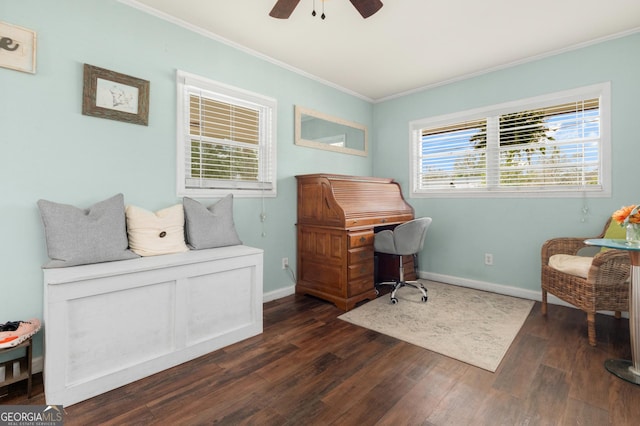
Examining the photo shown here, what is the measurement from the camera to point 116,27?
227 centimetres

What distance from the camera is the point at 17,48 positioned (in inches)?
74.2

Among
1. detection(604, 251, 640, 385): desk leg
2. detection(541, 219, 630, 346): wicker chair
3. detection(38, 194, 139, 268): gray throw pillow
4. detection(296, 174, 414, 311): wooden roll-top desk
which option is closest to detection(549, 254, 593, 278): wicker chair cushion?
detection(541, 219, 630, 346): wicker chair

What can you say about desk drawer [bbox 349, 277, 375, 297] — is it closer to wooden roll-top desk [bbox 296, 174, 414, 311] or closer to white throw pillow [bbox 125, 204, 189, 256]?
wooden roll-top desk [bbox 296, 174, 414, 311]

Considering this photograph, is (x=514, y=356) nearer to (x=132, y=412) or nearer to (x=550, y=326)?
(x=550, y=326)

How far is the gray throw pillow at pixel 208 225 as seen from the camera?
2480 millimetres

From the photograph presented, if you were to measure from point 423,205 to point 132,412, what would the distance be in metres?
3.65

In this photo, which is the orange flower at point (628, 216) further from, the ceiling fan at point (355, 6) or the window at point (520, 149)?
the ceiling fan at point (355, 6)

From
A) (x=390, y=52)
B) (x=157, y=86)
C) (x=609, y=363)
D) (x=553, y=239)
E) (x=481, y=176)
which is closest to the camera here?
(x=609, y=363)

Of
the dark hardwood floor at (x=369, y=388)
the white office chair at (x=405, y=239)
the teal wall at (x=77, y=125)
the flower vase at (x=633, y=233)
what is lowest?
the dark hardwood floor at (x=369, y=388)

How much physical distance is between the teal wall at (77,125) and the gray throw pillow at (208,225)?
0.70 ft

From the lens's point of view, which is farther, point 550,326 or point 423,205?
point 423,205

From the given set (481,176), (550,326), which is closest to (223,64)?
(481,176)

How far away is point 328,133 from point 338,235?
153 centimetres

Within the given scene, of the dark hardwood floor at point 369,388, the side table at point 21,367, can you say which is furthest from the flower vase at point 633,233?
the side table at point 21,367
